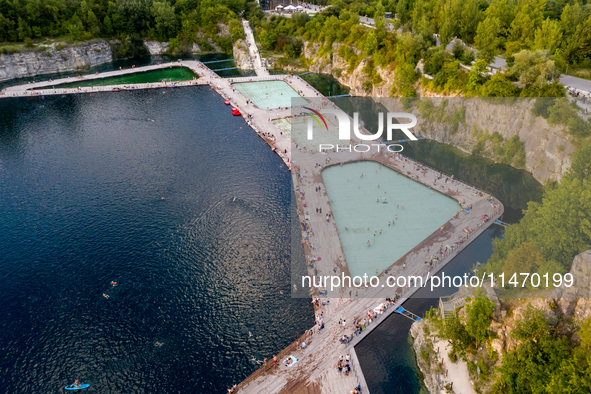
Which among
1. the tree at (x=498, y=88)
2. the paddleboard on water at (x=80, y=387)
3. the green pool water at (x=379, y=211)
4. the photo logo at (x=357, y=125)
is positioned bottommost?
the paddleboard on water at (x=80, y=387)

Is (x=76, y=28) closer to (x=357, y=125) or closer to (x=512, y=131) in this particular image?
(x=357, y=125)

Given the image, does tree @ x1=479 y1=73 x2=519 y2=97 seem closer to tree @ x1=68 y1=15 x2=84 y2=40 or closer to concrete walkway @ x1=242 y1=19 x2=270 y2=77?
concrete walkway @ x1=242 y1=19 x2=270 y2=77

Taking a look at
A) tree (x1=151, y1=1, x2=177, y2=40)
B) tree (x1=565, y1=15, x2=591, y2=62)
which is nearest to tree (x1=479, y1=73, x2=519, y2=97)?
tree (x1=565, y1=15, x2=591, y2=62)

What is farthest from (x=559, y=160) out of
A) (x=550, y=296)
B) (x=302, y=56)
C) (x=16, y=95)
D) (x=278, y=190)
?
(x=16, y=95)

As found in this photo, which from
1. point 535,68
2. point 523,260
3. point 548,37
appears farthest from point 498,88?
point 523,260

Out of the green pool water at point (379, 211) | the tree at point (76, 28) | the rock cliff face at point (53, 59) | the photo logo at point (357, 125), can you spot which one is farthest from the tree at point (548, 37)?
the tree at point (76, 28)

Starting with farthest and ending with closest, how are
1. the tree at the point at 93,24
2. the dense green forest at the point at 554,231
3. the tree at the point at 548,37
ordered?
the tree at the point at 93,24 < the tree at the point at 548,37 < the dense green forest at the point at 554,231

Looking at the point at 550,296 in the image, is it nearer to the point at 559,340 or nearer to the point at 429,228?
the point at 559,340

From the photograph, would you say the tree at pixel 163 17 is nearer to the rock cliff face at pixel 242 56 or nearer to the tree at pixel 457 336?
the rock cliff face at pixel 242 56
